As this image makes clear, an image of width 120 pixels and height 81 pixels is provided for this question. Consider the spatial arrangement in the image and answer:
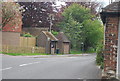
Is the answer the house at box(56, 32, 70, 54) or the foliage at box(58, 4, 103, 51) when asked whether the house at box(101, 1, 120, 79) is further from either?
the foliage at box(58, 4, 103, 51)

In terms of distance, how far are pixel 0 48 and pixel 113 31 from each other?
27665 mm

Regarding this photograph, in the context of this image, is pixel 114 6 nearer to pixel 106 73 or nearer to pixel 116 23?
pixel 116 23

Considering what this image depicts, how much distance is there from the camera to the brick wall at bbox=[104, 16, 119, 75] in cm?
988

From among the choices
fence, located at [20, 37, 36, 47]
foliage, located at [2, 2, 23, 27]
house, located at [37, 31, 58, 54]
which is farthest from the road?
house, located at [37, 31, 58, 54]

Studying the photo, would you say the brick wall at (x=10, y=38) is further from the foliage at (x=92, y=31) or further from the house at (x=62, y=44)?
the foliage at (x=92, y=31)

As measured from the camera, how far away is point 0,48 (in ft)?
117

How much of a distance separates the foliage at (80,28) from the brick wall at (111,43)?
46800mm

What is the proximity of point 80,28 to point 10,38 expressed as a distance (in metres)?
21.8

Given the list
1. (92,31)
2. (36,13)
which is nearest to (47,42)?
(36,13)

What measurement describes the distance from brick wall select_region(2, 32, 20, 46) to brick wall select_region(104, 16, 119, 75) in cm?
3321

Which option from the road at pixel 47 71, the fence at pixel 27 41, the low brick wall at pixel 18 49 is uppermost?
the fence at pixel 27 41

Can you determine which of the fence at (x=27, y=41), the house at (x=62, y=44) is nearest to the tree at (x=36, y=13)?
the house at (x=62, y=44)

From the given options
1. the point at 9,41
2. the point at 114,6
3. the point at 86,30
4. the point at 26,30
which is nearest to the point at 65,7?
the point at 86,30

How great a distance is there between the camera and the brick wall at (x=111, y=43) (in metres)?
9.88
